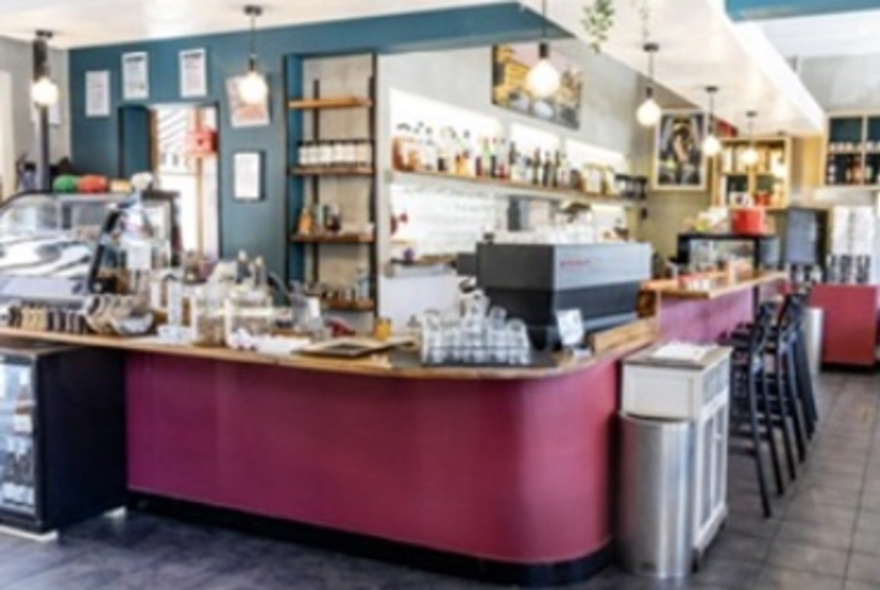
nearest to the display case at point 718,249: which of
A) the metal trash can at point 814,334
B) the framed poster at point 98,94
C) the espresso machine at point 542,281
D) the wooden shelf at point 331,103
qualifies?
the metal trash can at point 814,334

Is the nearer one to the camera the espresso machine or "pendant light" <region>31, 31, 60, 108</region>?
the espresso machine

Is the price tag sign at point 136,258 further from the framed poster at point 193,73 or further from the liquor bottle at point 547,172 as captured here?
the liquor bottle at point 547,172

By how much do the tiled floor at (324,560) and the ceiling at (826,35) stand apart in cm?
554

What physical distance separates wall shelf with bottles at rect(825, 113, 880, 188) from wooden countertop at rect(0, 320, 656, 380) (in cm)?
732

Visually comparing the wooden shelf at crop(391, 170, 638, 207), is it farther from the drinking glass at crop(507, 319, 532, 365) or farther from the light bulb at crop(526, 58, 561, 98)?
the drinking glass at crop(507, 319, 532, 365)

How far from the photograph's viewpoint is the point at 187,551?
4.05 m

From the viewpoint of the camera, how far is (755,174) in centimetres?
1135

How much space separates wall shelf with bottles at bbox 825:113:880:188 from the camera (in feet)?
34.6

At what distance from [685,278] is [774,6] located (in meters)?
1.81

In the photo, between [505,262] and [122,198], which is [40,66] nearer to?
[122,198]

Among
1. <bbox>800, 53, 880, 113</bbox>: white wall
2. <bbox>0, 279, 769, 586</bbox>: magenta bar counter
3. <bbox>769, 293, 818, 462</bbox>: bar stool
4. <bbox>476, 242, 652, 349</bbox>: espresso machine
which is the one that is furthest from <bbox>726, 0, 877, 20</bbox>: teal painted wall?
<bbox>800, 53, 880, 113</bbox>: white wall

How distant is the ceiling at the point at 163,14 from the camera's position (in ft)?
17.6

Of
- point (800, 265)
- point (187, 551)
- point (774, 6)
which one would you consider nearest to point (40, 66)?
point (187, 551)

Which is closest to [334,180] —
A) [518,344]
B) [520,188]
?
[520,188]
